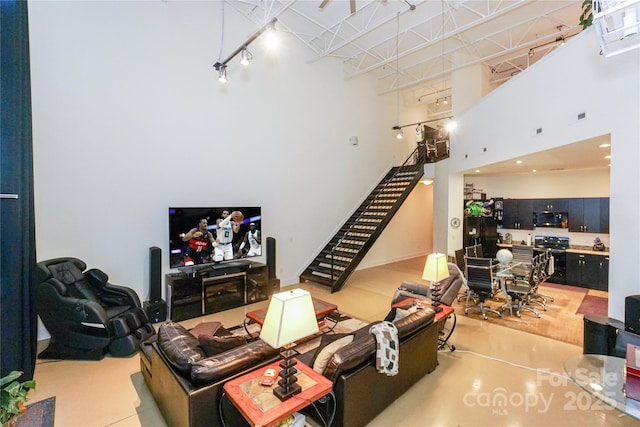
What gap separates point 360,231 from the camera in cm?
781

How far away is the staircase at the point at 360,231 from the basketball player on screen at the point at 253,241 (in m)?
1.62

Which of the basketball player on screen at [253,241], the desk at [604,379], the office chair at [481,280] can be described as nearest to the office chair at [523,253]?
the office chair at [481,280]

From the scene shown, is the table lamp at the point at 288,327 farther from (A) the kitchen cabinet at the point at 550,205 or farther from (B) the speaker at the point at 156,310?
(A) the kitchen cabinet at the point at 550,205

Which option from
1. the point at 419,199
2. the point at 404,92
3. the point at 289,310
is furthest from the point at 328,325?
the point at 404,92

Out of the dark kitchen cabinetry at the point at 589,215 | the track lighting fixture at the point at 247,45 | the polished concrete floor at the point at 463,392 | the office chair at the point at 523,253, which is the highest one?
the track lighting fixture at the point at 247,45

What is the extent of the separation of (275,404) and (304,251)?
5.66 m

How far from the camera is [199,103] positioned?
5.63m

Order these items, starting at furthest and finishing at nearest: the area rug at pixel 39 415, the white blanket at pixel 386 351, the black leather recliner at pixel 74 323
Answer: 1. the black leather recliner at pixel 74 323
2. the area rug at pixel 39 415
3. the white blanket at pixel 386 351

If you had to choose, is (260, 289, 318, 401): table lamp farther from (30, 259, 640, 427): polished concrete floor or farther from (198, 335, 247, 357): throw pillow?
(30, 259, 640, 427): polished concrete floor

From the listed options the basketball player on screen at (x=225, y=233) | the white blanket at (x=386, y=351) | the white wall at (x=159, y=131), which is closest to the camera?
the white blanket at (x=386, y=351)

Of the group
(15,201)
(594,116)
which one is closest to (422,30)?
(594,116)

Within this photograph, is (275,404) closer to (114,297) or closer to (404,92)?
(114,297)

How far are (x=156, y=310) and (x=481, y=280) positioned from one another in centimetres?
562

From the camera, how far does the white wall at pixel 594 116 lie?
3.29 metres
